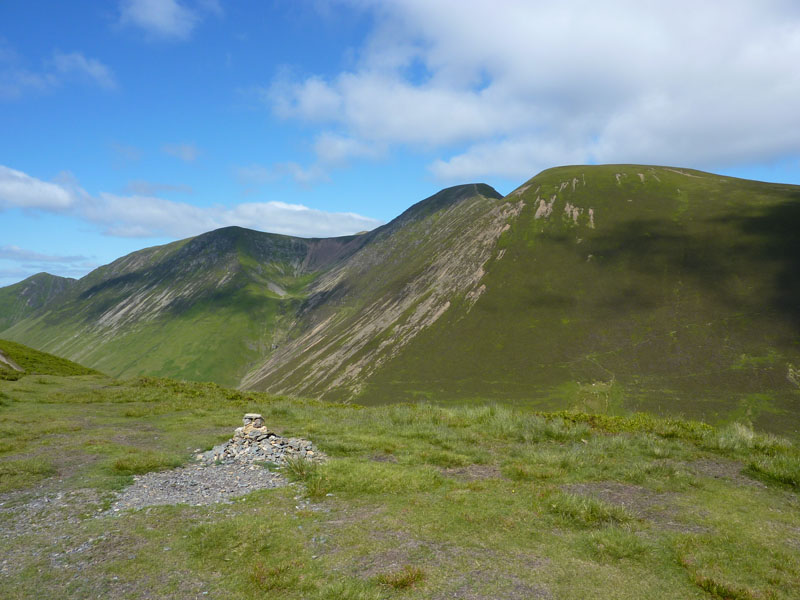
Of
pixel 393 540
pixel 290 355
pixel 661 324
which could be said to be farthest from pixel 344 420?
pixel 290 355

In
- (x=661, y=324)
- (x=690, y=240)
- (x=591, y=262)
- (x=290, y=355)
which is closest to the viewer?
(x=661, y=324)

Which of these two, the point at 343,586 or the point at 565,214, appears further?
the point at 565,214

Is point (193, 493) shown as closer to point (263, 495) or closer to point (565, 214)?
point (263, 495)

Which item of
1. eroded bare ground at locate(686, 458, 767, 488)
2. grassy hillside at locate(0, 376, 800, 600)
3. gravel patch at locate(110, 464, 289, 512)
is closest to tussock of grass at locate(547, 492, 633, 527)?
grassy hillside at locate(0, 376, 800, 600)

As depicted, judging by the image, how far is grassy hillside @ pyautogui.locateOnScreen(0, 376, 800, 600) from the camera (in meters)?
9.20

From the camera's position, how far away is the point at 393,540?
36.5ft

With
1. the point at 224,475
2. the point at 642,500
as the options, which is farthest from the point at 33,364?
the point at 642,500

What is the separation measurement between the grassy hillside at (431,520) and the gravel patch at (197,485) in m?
0.62

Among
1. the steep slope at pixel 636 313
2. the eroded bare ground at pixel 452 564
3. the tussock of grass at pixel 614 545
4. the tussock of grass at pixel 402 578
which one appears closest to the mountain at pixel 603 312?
the steep slope at pixel 636 313

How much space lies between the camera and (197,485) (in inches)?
596

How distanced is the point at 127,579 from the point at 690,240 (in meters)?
155

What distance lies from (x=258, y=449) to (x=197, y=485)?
12.3 feet

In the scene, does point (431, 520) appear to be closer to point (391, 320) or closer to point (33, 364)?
point (33, 364)

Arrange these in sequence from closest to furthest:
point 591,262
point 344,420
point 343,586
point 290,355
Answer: point 343,586 < point 344,420 < point 591,262 < point 290,355
